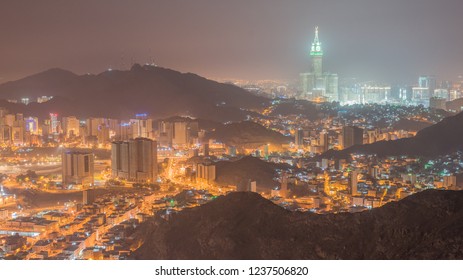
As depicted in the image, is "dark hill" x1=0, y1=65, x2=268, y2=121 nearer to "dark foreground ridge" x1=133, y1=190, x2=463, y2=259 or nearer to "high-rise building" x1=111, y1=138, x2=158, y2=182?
"high-rise building" x1=111, y1=138, x2=158, y2=182

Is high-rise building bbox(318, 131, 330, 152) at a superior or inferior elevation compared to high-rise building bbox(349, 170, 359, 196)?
superior

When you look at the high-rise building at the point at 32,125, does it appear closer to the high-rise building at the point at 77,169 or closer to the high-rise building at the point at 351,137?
the high-rise building at the point at 77,169

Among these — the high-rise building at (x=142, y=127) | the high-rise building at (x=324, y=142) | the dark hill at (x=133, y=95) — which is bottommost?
the high-rise building at (x=324, y=142)

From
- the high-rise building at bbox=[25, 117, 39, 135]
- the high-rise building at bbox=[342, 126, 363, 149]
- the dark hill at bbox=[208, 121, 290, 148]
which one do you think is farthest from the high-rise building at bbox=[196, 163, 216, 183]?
the high-rise building at bbox=[25, 117, 39, 135]

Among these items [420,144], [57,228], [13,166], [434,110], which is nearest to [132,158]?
[13,166]

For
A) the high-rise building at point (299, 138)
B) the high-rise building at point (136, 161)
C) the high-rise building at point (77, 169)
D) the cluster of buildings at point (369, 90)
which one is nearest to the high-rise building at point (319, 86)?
the cluster of buildings at point (369, 90)

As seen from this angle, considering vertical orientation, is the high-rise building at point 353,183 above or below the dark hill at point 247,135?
below

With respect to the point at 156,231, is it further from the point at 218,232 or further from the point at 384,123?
the point at 384,123
